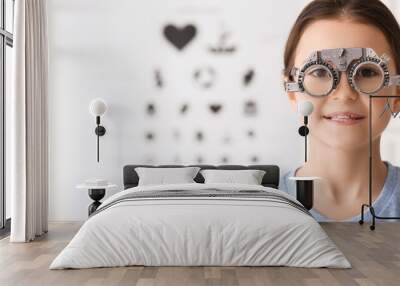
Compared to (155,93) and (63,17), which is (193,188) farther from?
(63,17)

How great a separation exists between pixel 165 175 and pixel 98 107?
1.13 meters

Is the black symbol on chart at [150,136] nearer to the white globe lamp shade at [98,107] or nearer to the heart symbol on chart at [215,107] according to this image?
the white globe lamp shade at [98,107]

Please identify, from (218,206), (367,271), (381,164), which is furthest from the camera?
(381,164)

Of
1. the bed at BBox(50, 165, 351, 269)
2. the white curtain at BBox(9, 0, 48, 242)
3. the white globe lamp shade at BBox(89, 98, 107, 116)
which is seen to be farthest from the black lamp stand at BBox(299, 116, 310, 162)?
the white curtain at BBox(9, 0, 48, 242)

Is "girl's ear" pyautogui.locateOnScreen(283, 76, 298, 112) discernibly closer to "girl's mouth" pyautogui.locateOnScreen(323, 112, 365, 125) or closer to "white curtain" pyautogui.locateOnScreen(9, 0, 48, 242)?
"girl's mouth" pyautogui.locateOnScreen(323, 112, 365, 125)

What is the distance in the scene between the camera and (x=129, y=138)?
22.6 feet

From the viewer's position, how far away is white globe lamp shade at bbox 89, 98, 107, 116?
6.57m

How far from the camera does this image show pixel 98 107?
6578mm

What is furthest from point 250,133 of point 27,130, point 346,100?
point 27,130

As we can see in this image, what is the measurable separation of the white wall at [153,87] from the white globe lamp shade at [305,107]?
11.6 inches

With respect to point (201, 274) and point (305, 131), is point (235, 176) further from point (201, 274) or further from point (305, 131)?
point (201, 274)

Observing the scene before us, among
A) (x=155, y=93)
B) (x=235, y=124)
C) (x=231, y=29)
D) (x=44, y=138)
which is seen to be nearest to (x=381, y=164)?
(x=235, y=124)

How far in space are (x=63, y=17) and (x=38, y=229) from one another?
105 inches

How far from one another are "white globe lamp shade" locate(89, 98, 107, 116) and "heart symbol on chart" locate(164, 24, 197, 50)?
114cm
